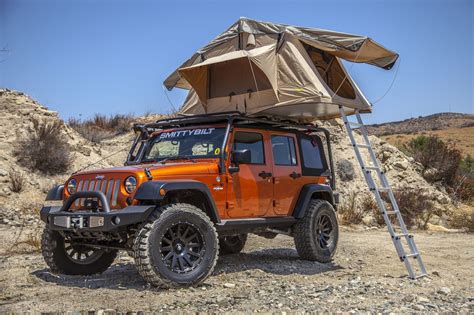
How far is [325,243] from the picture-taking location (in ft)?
28.1

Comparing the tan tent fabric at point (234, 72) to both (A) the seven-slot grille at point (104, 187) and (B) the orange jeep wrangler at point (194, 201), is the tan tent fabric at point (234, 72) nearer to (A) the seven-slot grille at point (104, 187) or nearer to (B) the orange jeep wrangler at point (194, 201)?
(B) the orange jeep wrangler at point (194, 201)

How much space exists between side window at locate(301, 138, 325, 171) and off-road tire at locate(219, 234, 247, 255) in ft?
5.62

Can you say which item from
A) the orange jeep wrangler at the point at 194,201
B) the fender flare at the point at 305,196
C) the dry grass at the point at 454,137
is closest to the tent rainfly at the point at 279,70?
the orange jeep wrangler at the point at 194,201

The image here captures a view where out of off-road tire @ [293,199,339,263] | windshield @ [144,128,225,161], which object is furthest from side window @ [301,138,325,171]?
windshield @ [144,128,225,161]

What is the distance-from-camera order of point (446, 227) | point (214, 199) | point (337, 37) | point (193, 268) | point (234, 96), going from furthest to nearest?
1. point (446, 227)
2. point (234, 96)
3. point (337, 37)
4. point (214, 199)
5. point (193, 268)

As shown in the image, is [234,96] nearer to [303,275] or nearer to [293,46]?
[293,46]

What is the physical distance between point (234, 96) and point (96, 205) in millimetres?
3003

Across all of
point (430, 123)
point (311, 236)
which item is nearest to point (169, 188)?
point (311, 236)

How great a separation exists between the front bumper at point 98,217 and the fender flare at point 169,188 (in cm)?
15

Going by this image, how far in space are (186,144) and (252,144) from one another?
0.94 m

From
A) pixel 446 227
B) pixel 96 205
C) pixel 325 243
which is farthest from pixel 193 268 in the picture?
pixel 446 227

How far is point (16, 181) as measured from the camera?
13672 millimetres

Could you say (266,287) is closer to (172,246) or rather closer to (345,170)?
(172,246)

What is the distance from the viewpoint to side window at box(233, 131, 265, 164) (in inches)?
292
